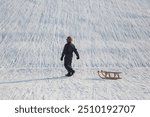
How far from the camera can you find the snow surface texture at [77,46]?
43.6ft

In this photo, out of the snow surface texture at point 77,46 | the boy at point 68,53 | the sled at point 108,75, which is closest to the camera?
the snow surface texture at point 77,46

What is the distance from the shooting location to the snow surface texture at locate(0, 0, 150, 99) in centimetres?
1329

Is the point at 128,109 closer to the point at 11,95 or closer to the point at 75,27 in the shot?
the point at 11,95

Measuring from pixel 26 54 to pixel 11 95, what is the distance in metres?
5.30

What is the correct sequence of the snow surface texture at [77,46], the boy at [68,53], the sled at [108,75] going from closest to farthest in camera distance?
the snow surface texture at [77,46] → the boy at [68,53] → the sled at [108,75]

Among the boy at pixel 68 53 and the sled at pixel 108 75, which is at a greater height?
the boy at pixel 68 53

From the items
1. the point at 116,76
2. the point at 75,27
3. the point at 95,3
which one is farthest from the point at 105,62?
the point at 95,3

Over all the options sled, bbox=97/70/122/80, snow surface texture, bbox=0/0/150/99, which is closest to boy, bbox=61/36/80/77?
snow surface texture, bbox=0/0/150/99

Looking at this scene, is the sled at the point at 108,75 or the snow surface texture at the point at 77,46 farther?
the sled at the point at 108,75

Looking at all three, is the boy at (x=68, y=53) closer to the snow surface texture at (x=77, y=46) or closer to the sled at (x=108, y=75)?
the snow surface texture at (x=77, y=46)

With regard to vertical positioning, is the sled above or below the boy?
below

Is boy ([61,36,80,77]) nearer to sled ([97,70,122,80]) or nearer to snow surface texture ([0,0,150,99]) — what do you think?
snow surface texture ([0,0,150,99])

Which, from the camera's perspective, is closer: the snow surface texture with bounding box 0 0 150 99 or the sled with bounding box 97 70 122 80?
the snow surface texture with bounding box 0 0 150 99

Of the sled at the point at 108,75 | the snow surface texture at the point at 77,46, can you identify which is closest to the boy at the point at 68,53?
the snow surface texture at the point at 77,46
